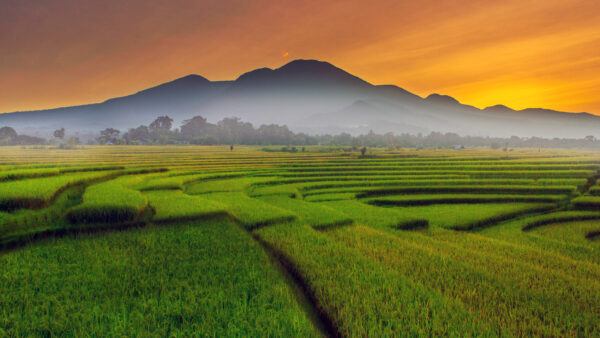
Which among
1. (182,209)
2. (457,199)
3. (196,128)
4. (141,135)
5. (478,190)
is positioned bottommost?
(457,199)

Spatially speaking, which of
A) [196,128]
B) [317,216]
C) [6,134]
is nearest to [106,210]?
[317,216]

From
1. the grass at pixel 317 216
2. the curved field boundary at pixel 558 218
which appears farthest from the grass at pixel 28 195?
the curved field boundary at pixel 558 218

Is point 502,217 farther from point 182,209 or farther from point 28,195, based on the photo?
point 28,195

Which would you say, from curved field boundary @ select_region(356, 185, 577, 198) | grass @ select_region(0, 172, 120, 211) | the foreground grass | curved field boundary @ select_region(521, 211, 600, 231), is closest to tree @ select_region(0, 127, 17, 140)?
grass @ select_region(0, 172, 120, 211)

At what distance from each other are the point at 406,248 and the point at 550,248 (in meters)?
6.38

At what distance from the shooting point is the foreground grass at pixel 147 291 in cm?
462

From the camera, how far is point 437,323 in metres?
4.62

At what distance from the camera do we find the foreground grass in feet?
15.2

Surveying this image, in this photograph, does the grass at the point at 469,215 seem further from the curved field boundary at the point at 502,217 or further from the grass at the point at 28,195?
the grass at the point at 28,195

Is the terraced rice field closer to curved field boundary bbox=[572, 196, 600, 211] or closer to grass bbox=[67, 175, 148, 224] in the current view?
grass bbox=[67, 175, 148, 224]

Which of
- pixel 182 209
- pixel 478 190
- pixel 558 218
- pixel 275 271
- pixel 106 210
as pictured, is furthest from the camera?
pixel 478 190

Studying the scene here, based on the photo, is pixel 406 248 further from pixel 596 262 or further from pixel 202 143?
pixel 202 143

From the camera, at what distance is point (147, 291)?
18.9 ft

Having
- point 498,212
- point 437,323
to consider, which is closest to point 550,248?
point 498,212
